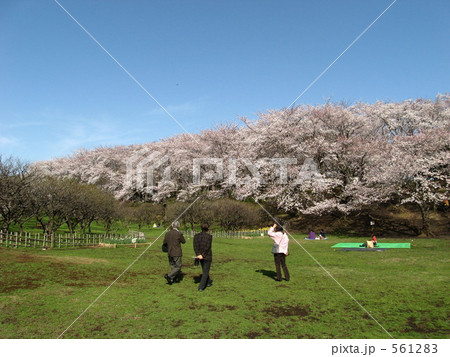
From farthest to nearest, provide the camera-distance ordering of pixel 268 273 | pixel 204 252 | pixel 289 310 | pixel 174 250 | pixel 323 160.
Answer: pixel 323 160
pixel 268 273
pixel 174 250
pixel 204 252
pixel 289 310

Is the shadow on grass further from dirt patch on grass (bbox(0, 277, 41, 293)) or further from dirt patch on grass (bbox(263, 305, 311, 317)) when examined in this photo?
dirt patch on grass (bbox(0, 277, 41, 293))

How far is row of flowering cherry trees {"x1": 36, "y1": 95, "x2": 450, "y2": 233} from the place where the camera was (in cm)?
3092

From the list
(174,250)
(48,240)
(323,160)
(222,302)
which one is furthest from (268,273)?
(323,160)

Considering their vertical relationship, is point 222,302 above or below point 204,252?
below

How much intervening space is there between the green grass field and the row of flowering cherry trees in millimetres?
19316

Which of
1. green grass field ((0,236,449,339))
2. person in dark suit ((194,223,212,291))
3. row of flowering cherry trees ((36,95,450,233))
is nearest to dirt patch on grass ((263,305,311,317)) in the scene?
green grass field ((0,236,449,339))

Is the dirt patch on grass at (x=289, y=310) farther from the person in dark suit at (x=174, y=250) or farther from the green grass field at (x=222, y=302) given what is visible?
the person in dark suit at (x=174, y=250)

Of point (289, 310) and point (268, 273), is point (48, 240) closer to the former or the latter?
point (268, 273)

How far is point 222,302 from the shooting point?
8.67 meters

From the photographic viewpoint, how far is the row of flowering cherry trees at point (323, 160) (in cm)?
3092

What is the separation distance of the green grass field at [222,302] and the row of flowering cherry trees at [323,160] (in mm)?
19316

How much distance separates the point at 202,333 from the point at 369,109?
46655 mm

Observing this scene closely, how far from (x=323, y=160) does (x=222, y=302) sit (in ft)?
107

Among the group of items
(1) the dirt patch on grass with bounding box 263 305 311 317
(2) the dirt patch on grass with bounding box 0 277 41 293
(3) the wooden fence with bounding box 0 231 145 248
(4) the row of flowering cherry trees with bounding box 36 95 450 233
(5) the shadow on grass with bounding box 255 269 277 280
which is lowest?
(1) the dirt patch on grass with bounding box 263 305 311 317
